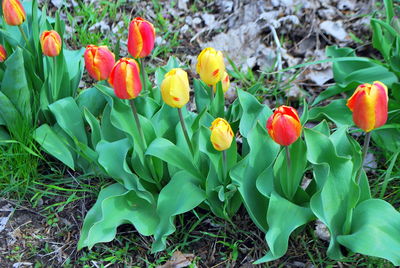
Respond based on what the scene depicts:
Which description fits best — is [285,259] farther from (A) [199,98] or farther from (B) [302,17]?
(B) [302,17]

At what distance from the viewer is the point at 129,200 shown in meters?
2.14

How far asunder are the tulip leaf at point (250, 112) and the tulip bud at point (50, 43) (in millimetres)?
847

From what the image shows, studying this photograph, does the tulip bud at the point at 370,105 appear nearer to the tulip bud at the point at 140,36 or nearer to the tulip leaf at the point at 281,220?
the tulip leaf at the point at 281,220

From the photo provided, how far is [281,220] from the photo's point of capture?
6.15ft

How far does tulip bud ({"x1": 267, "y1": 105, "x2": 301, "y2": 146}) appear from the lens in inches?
62.9

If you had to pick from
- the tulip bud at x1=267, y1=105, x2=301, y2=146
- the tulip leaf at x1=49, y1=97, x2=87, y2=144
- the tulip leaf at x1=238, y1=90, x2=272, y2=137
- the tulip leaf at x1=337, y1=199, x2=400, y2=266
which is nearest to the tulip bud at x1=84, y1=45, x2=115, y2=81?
the tulip leaf at x1=49, y1=97, x2=87, y2=144

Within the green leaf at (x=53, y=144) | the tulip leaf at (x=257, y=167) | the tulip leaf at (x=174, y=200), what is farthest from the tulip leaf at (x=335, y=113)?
the green leaf at (x=53, y=144)

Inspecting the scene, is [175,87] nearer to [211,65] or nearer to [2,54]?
[211,65]

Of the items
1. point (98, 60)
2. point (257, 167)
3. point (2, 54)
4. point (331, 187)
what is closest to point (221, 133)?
point (257, 167)

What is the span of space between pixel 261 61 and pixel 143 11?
40.7 inches

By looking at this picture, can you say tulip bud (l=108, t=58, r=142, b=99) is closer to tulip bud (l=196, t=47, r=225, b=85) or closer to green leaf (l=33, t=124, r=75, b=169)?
tulip bud (l=196, t=47, r=225, b=85)

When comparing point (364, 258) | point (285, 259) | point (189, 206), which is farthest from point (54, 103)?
point (364, 258)

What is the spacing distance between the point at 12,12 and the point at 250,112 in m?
1.16

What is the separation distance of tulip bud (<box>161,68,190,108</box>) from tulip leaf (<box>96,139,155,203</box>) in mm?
454
